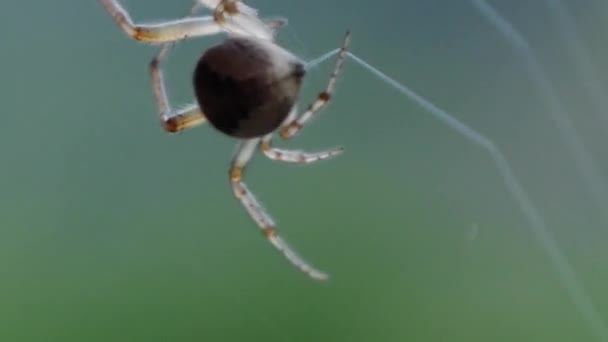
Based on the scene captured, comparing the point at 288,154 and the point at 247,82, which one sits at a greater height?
the point at 247,82

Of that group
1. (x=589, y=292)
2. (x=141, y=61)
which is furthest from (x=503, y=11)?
(x=141, y=61)

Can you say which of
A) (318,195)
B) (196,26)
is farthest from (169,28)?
(318,195)

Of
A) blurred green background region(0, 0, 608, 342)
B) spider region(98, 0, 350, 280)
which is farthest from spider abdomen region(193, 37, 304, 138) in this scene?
blurred green background region(0, 0, 608, 342)

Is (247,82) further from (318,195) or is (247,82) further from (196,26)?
(318,195)

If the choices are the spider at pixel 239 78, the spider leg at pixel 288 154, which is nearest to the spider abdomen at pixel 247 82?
the spider at pixel 239 78

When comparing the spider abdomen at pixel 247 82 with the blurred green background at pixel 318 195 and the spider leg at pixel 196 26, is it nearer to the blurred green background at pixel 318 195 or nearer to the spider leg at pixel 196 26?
the spider leg at pixel 196 26

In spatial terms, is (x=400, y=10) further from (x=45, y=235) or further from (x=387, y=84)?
(x=45, y=235)

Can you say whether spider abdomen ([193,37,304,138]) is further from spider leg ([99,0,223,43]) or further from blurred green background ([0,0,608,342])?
blurred green background ([0,0,608,342])

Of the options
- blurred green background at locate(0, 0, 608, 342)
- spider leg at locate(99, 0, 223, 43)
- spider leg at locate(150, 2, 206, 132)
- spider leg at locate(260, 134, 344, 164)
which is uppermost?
spider leg at locate(99, 0, 223, 43)
